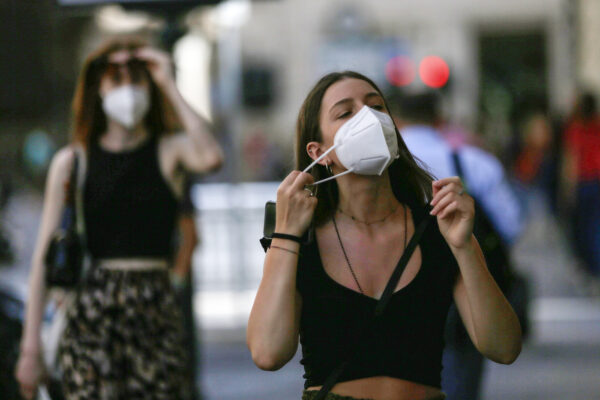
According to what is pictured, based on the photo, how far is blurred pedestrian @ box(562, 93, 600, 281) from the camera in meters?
11.2

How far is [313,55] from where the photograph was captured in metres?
30.6

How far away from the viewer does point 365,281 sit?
9.80 feet

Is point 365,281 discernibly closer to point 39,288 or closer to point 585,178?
point 39,288

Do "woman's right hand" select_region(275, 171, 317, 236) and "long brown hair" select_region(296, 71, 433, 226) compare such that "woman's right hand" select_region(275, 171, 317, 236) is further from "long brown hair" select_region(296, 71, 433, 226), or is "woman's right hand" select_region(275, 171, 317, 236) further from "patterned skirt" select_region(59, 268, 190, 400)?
"patterned skirt" select_region(59, 268, 190, 400)

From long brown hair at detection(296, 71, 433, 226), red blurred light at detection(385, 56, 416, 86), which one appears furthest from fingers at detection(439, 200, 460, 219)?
red blurred light at detection(385, 56, 416, 86)

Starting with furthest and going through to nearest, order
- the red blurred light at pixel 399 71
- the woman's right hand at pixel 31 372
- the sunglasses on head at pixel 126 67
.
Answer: the red blurred light at pixel 399 71, the sunglasses on head at pixel 126 67, the woman's right hand at pixel 31 372

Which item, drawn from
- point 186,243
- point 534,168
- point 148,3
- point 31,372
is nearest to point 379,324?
point 31,372

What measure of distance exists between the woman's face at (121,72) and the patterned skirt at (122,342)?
0.77m

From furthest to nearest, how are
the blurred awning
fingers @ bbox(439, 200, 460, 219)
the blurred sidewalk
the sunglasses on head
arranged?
1. the blurred sidewalk
2. the blurred awning
3. the sunglasses on head
4. fingers @ bbox(439, 200, 460, 219)

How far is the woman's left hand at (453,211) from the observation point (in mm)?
2885

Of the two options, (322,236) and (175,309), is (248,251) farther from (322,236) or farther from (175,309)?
(322,236)

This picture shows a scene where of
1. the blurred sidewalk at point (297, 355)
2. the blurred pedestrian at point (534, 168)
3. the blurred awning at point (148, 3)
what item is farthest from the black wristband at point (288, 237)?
the blurred pedestrian at point (534, 168)

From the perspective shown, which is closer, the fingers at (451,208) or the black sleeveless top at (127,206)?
the fingers at (451,208)

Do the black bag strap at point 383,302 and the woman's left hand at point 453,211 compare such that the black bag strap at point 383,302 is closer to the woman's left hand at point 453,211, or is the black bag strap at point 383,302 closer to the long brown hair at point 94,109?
the woman's left hand at point 453,211
